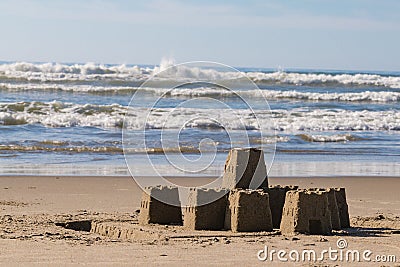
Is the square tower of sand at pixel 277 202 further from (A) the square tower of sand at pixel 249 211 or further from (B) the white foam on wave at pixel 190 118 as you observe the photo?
(B) the white foam on wave at pixel 190 118

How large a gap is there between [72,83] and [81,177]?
27038 mm

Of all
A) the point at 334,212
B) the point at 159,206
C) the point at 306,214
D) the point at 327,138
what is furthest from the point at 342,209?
the point at 327,138

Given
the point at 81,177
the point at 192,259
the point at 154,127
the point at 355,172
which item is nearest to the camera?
the point at 192,259

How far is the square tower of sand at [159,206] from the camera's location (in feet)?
24.9

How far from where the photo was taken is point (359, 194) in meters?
10.4

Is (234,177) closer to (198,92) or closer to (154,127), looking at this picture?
(154,127)

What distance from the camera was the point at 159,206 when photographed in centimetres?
761

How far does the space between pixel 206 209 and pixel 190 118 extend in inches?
531

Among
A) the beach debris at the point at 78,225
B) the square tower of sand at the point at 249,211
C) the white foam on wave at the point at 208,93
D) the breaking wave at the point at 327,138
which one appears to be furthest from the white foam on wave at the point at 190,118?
the square tower of sand at the point at 249,211

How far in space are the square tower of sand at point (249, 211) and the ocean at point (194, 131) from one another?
1556mm

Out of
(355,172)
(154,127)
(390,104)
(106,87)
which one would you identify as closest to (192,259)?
(355,172)

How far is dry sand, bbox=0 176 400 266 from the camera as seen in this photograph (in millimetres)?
5863

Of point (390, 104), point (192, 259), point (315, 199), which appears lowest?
point (192, 259)

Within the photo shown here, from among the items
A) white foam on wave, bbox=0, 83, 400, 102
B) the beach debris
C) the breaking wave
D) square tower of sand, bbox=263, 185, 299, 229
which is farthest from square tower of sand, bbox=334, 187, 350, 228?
white foam on wave, bbox=0, 83, 400, 102
